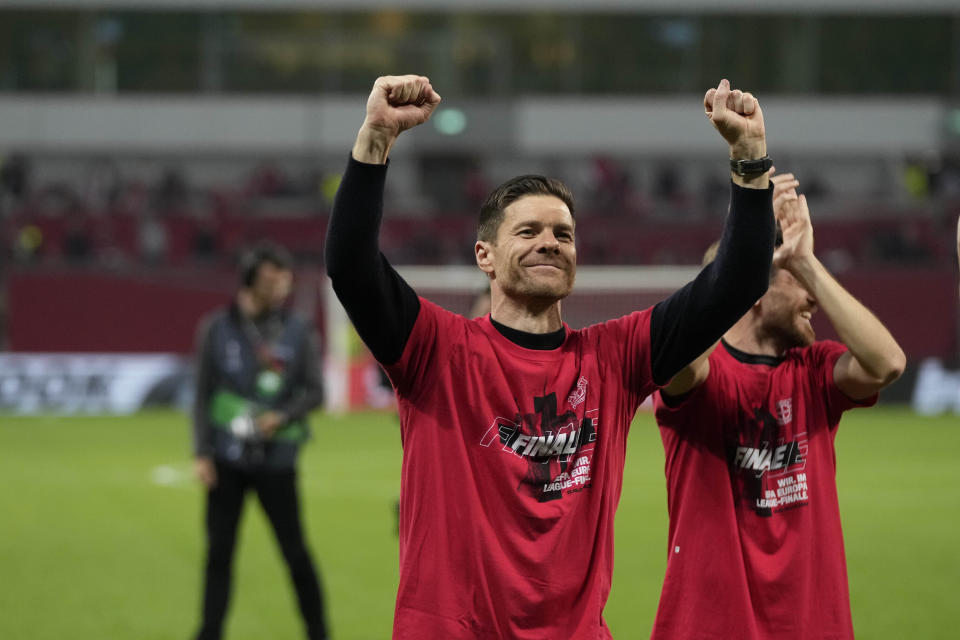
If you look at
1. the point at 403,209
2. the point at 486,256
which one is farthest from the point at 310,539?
the point at 403,209

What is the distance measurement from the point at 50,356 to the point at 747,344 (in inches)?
897

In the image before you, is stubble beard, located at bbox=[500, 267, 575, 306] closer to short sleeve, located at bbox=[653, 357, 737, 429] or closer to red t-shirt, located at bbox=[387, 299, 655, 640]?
red t-shirt, located at bbox=[387, 299, 655, 640]

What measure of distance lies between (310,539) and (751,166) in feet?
27.6

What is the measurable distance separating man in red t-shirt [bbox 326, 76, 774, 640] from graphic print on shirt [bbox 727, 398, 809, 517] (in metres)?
0.62

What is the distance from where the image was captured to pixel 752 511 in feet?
12.2

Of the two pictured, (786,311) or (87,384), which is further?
(87,384)

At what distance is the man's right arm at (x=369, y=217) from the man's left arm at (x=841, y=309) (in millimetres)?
1409

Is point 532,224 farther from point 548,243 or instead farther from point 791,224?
point 791,224

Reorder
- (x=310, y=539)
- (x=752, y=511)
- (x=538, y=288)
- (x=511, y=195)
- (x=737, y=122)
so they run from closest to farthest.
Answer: (x=737, y=122), (x=538, y=288), (x=511, y=195), (x=752, y=511), (x=310, y=539)

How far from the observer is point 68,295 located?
25.2 m

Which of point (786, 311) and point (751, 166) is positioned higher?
point (751, 166)

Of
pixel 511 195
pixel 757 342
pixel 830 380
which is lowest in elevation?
pixel 830 380

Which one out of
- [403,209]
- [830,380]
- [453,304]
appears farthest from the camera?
[403,209]

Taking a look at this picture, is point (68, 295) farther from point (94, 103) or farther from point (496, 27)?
point (496, 27)
